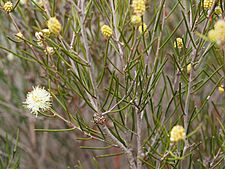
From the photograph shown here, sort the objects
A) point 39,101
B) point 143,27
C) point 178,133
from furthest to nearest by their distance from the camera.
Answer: point 39,101 < point 143,27 < point 178,133

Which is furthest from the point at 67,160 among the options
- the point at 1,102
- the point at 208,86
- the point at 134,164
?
the point at 134,164

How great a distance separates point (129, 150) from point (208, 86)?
39.7 inches

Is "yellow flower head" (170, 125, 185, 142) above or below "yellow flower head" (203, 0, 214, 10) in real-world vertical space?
below

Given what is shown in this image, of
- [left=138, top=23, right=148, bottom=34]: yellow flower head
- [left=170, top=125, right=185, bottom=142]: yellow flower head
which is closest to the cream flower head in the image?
[left=138, top=23, right=148, bottom=34]: yellow flower head

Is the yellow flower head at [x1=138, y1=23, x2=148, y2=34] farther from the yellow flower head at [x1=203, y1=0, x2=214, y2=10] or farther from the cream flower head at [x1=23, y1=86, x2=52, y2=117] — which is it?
the cream flower head at [x1=23, y1=86, x2=52, y2=117]

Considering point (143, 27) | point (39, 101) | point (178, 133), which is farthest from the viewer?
point (39, 101)

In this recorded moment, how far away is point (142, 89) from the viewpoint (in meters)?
1.12

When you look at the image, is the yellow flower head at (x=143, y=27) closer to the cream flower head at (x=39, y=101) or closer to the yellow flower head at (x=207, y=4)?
the yellow flower head at (x=207, y=4)

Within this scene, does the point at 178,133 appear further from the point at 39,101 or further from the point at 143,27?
the point at 39,101

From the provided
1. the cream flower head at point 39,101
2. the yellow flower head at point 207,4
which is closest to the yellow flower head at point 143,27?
the yellow flower head at point 207,4

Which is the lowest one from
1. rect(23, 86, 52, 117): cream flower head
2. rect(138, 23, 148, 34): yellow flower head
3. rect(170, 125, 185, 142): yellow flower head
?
rect(170, 125, 185, 142): yellow flower head

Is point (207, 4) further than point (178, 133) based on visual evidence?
Yes

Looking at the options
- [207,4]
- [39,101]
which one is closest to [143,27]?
[207,4]

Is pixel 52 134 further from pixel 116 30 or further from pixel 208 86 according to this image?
pixel 116 30
